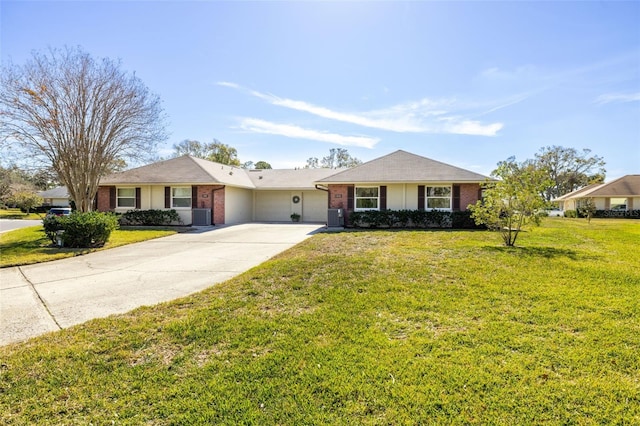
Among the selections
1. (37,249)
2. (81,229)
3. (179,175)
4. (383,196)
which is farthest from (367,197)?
(37,249)

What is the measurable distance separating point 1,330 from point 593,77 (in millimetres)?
16535

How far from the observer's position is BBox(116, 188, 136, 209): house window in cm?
2069

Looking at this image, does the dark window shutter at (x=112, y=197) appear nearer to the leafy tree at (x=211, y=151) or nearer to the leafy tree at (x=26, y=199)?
the leafy tree at (x=26, y=199)

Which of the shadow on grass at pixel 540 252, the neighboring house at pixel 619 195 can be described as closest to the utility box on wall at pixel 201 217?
the shadow on grass at pixel 540 252

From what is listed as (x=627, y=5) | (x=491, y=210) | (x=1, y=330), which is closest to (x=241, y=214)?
(x=491, y=210)

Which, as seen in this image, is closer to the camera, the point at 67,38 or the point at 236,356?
the point at 236,356

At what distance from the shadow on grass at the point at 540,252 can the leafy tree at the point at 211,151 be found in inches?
1597

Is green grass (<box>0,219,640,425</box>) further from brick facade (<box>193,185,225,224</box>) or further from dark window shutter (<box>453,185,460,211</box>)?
brick facade (<box>193,185,225,224</box>)

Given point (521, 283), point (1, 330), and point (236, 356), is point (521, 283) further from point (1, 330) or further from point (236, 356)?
point (1, 330)

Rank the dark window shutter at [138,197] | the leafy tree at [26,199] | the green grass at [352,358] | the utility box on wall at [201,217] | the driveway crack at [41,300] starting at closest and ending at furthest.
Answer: the green grass at [352,358] → the driveway crack at [41,300] → the utility box on wall at [201,217] → the dark window shutter at [138,197] → the leafy tree at [26,199]

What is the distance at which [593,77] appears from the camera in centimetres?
1148

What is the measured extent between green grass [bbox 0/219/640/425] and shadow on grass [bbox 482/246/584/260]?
211 centimetres

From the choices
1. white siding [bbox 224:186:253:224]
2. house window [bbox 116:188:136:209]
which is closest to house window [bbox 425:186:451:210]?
white siding [bbox 224:186:253:224]

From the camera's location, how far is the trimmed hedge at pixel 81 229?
Result: 11305 mm
